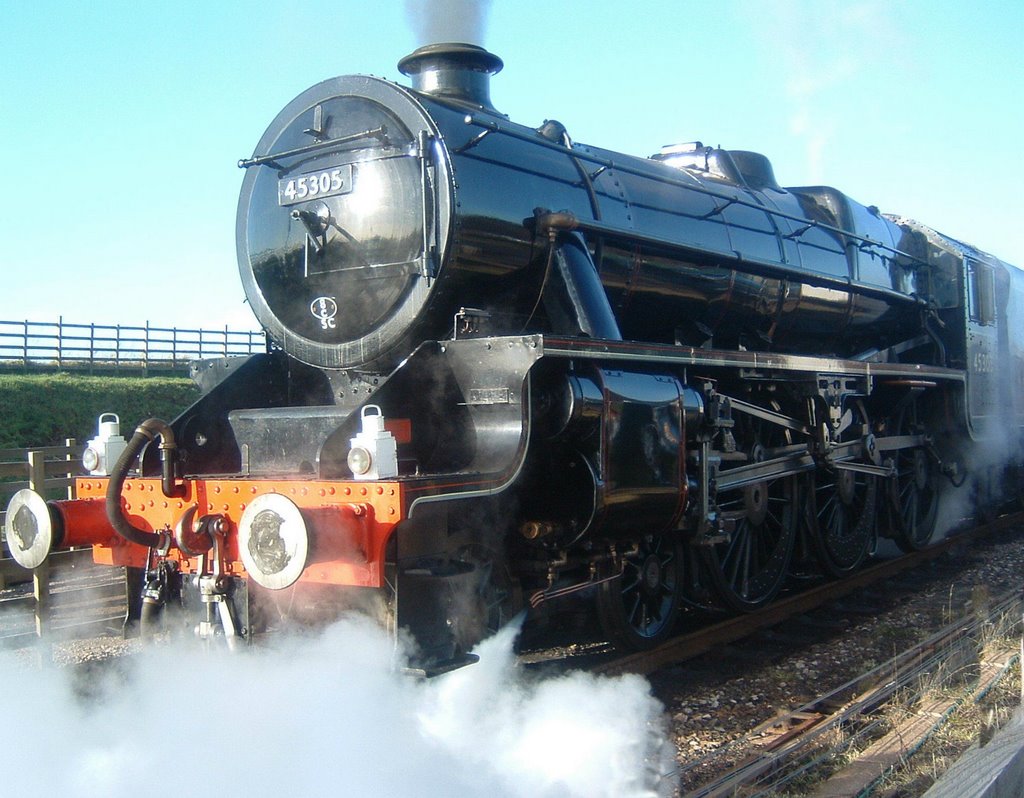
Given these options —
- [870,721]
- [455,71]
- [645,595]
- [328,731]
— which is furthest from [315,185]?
[870,721]

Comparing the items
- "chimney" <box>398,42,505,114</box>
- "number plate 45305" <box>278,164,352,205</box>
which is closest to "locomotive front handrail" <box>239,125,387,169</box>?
"number plate 45305" <box>278,164,352,205</box>

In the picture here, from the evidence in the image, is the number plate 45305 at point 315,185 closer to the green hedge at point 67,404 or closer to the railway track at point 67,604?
the railway track at point 67,604

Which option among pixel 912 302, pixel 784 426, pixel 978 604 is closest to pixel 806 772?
pixel 784 426

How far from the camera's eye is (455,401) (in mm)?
4176

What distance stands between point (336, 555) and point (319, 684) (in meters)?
0.55

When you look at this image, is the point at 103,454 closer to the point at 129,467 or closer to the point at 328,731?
the point at 129,467

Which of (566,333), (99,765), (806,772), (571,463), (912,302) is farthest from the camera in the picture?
(912,302)

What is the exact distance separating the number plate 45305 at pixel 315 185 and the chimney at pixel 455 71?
31.0 inches

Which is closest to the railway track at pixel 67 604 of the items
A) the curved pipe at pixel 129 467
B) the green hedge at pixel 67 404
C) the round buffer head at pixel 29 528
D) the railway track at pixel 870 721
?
the round buffer head at pixel 29 528

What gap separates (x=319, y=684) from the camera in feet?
11.8

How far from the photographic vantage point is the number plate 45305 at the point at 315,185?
457 cm

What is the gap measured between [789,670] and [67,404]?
13.0 metres

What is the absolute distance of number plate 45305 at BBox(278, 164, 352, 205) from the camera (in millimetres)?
4574

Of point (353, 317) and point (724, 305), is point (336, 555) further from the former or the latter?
point (724, 305)
